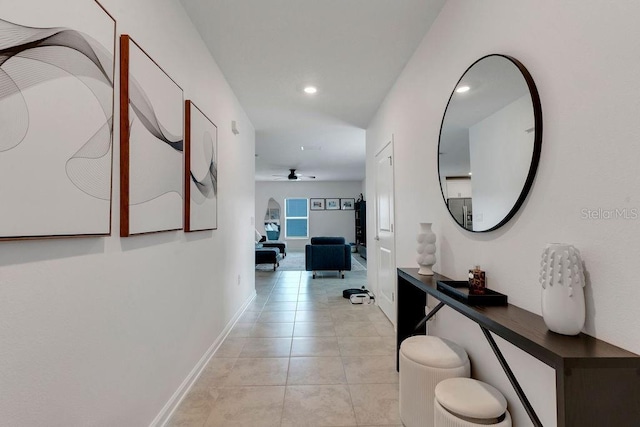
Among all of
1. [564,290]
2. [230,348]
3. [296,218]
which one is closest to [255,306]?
[230,348]

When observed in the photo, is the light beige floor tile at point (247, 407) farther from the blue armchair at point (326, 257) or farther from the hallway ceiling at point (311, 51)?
the blue armchair at point (326, 257)

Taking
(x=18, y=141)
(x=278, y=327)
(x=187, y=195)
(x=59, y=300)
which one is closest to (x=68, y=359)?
(x=59, y=300)

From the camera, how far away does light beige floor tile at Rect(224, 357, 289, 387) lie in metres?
2.20

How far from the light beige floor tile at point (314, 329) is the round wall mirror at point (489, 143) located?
6.23ft

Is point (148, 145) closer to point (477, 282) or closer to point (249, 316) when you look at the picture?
point (477, 282)

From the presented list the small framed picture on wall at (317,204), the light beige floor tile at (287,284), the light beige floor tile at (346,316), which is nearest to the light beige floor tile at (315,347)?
the light beige floor tile at (346,316)

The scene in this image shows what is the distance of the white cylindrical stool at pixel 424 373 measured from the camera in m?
1.60

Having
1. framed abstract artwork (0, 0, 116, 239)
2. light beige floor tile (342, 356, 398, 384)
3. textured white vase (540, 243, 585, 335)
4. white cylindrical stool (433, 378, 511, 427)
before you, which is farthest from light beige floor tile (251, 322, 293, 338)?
textured white vase (540, 243, 585, 335)

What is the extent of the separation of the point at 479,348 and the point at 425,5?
219 centimetres

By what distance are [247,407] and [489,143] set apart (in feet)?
6.90

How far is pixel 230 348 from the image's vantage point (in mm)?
2758

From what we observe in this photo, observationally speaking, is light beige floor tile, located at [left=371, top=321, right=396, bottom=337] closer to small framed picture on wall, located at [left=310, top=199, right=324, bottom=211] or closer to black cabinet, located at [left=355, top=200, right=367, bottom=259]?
black cabinet, located at [left=355, top=200, right=367, bottom=259]

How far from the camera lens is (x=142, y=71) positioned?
4.82ft

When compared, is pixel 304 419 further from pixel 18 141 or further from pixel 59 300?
pixel 18 141
